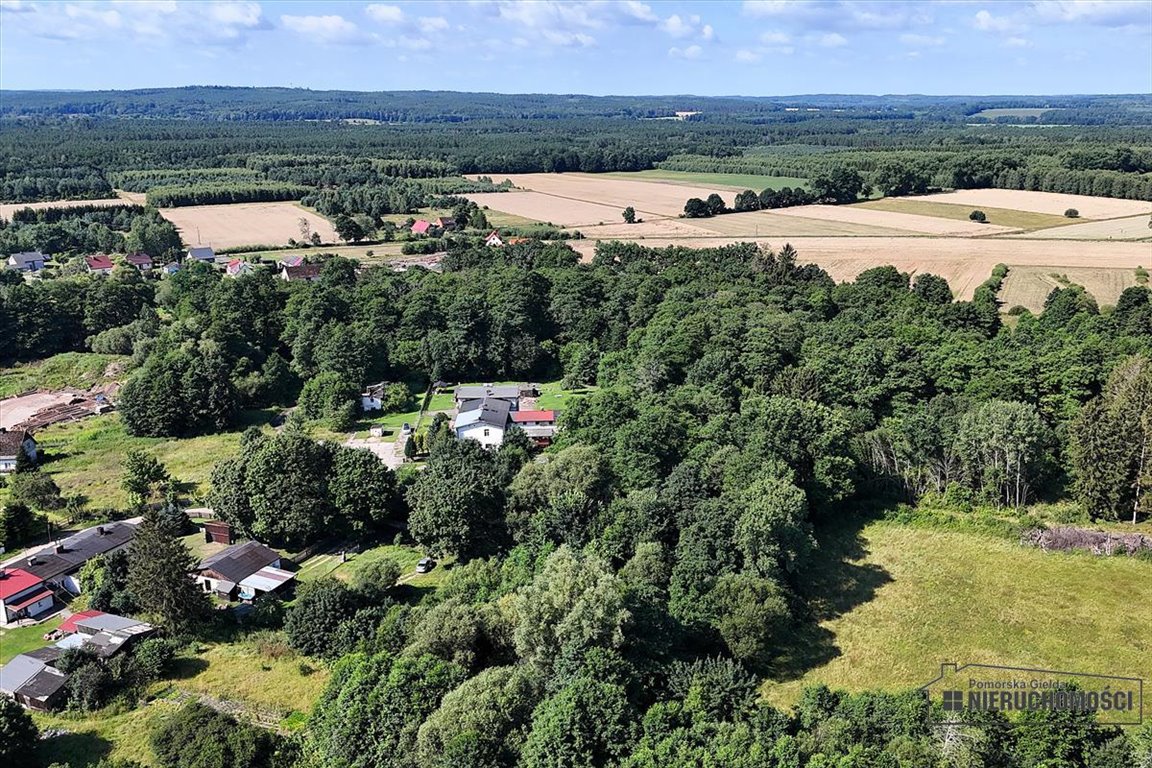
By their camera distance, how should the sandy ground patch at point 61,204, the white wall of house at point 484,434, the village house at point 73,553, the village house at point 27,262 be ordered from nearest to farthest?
the village house at point 73,553 → the white wall of house at point 484,434 → the village house at point 27,262 → the sandy ground patch at point 61,204

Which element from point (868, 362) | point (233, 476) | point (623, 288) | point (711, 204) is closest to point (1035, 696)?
point (868, 362)

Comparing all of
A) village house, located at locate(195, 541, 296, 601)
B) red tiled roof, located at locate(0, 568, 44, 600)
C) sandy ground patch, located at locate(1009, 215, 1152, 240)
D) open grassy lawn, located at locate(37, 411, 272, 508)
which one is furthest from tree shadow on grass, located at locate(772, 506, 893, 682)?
sandy ground patch, located at locate(1009, 215, 1152, 240)

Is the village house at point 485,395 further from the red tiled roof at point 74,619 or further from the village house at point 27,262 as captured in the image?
the village house at point 27,262

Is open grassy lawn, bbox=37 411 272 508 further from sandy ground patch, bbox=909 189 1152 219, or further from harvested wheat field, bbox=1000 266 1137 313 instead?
sandy ground patch, bbox=909 189 1152 219

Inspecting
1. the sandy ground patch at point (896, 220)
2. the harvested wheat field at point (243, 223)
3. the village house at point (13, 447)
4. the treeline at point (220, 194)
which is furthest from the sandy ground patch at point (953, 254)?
the treeline at point (220, 194)

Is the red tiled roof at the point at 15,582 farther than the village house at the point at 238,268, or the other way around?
the village house at the point at 238,268

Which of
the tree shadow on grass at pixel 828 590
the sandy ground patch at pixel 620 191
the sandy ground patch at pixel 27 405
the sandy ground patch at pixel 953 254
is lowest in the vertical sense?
the tree shadow on grass at pixel 828 590

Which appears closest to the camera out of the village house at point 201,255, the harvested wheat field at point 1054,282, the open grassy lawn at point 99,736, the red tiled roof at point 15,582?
the open grassy lawn at point 99,736
